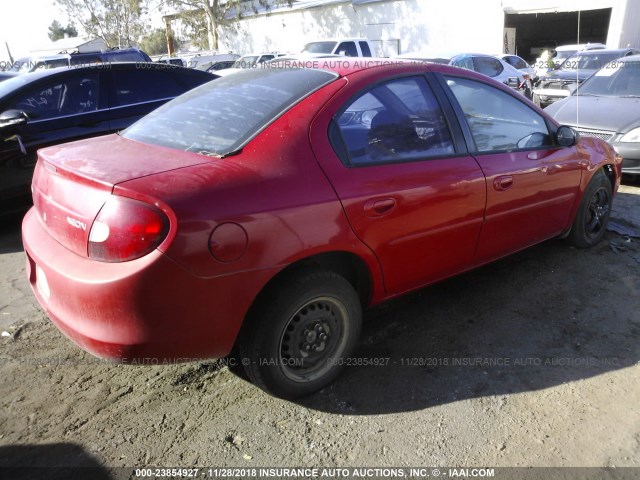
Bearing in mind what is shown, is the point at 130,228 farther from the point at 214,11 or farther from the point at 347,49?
the point at 214,11

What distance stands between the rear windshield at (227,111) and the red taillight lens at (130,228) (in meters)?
0.53

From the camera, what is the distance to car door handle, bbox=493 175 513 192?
3277 millimetres

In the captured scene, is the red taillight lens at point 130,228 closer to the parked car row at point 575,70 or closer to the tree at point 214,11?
the parked car row at point 575,70

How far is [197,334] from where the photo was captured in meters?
2.25

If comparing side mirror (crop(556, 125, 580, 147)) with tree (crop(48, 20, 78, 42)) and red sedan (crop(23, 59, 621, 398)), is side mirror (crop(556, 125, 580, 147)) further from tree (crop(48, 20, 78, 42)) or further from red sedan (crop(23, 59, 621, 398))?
tree (crop(48, 20, 78, 42))

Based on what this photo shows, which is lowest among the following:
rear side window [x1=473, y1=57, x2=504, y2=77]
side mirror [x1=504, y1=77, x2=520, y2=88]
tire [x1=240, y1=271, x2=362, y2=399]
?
side mirror [x1=504, y1=77, x2=520, y2=88]

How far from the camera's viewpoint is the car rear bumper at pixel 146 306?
209 cm

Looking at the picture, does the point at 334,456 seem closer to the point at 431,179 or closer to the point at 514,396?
the point at 514,396

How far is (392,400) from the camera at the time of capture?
2.71 m

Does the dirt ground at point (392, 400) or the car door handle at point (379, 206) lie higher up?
the car door handle at point (379, 206)

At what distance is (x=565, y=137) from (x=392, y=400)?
95.6 inches

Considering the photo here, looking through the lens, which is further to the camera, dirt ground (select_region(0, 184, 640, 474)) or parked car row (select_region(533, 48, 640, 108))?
parked car row (select_region(533, 48, 640, 108))

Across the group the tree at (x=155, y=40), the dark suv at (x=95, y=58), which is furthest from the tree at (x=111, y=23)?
the dark suv at (x=95, y=58)

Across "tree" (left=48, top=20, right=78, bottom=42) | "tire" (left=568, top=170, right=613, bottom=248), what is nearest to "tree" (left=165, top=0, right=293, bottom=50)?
"tire" (left=568, top=170, right=613, bottom=248)
